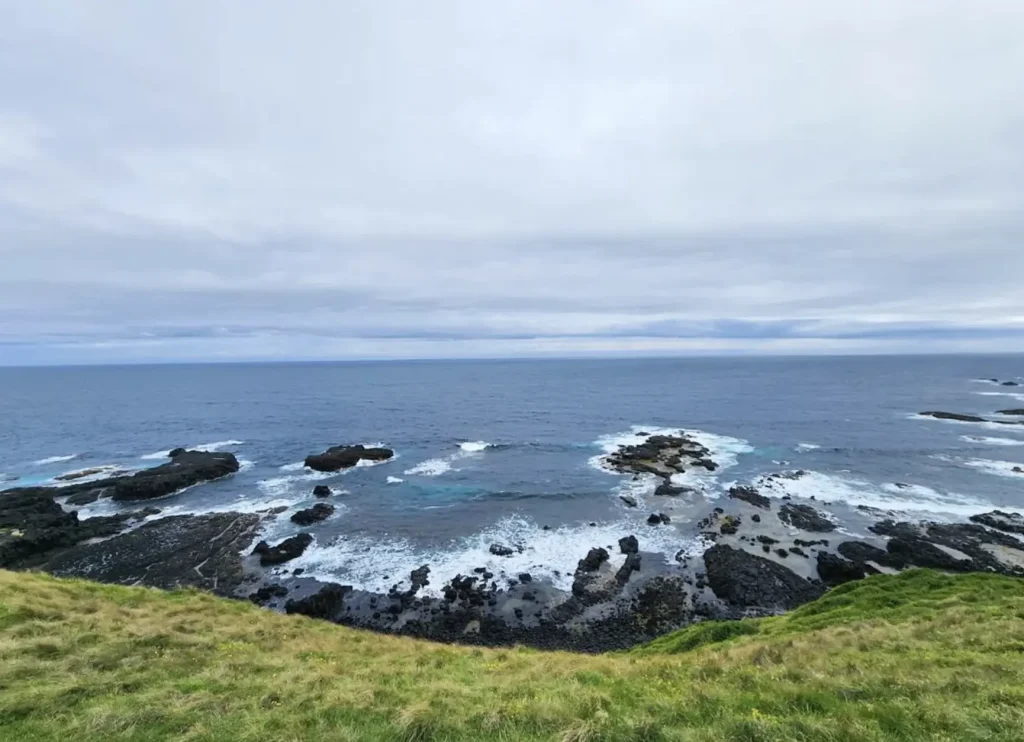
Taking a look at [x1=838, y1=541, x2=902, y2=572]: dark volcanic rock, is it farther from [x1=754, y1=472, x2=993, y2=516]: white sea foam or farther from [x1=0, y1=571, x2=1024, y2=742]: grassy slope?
[x1=0, y1=571, x2=1024, y2=742]: grassy slope

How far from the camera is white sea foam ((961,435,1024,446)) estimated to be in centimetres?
6556

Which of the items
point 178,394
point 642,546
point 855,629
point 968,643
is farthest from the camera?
point 178,394

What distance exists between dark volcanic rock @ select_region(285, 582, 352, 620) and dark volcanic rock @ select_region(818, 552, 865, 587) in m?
32.8

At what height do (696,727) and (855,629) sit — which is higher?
(696,727)

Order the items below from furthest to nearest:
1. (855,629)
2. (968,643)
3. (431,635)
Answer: (431,635) < (855,629) < (968,643)

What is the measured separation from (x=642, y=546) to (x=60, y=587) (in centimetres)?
3455

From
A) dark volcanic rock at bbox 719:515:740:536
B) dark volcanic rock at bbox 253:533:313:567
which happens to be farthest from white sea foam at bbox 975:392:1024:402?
dark volcanic rock at bbox 253:533:313:567

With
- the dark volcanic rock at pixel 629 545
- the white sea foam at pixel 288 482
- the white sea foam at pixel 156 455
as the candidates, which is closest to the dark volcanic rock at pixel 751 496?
the dark volcanic rock at pixel 629 545

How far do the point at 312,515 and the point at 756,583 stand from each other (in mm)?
36527

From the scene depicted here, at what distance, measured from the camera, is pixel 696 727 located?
Result: 8.59 m

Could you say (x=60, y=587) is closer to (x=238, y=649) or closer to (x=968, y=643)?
(x=238, y=649)

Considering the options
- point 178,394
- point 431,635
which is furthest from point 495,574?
point 178,394

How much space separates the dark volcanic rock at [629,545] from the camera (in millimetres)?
36719

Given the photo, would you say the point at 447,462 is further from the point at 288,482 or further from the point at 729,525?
the point at 729,525
